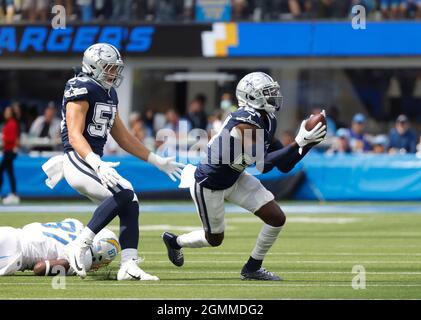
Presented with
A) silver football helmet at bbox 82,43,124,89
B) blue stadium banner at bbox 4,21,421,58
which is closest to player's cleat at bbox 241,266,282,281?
silver football helmet at bbox 82,43,124,89

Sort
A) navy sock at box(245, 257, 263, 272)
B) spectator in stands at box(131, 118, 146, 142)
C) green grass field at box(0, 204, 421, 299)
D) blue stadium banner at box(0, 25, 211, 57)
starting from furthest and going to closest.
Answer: blue stadium banner at box(0, 25, 211, 57) → spectator in stands at box(131, 118, 146, 142) → navy sock at box(245, 257, 263, 272) → green grass field at box(0, 204, 421, 299)

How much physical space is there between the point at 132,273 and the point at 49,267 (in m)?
0.77

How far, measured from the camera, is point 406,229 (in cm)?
1338

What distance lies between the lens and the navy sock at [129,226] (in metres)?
8.20

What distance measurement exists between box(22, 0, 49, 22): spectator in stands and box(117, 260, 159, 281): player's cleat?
54.8 feet

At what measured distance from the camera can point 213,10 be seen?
23.4m

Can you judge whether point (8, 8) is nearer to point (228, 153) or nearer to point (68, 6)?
point (68, 6)

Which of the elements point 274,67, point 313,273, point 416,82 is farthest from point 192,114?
point 313,273

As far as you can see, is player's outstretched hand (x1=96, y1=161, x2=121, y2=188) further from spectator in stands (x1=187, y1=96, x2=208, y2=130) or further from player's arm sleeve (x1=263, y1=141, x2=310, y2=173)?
spectator in stands (x1=187, y1=96, x2=208, y2=130)

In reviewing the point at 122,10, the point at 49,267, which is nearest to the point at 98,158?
the point at 49,267

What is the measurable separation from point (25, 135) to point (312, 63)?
21.3 ft

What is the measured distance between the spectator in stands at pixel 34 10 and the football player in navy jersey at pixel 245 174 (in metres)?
16.4

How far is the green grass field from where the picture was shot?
289 inches

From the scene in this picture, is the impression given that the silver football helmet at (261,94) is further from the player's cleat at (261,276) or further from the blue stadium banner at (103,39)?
the blue stadium banner at (103,39)
